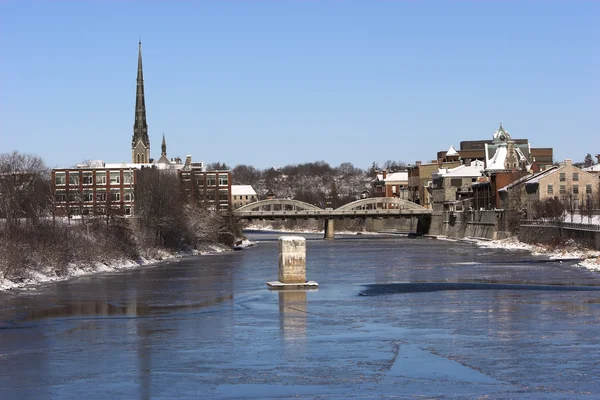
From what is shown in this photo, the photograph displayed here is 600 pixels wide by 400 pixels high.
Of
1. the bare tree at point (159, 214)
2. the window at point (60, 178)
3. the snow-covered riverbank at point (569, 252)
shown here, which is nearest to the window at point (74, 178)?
the window at point (60, 178)

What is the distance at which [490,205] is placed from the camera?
139 m

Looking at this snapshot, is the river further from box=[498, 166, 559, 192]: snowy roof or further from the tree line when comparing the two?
box=[498, 166, 559, 192]: snowy roof

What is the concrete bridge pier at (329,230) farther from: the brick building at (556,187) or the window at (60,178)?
the window at (60,178)

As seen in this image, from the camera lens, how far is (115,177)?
6299 inches

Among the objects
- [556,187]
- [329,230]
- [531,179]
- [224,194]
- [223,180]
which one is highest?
[223,180]

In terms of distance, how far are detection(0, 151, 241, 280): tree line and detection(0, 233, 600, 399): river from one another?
999 cm

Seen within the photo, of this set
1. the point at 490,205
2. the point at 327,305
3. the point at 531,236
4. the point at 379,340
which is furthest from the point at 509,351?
the point at 490,205

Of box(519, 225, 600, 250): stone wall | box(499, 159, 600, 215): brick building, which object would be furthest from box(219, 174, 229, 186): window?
box(519, 225, 600, 250): stone wall

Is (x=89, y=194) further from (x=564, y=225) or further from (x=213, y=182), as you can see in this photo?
(x=564, y=225)

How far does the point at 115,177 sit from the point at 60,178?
898cm

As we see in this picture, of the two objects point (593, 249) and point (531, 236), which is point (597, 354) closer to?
point (593, 249)

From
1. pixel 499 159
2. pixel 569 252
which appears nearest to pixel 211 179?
pixel 499 159

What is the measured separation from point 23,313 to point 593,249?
47780 millimetres

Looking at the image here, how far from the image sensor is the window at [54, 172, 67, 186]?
15425 centimetres
